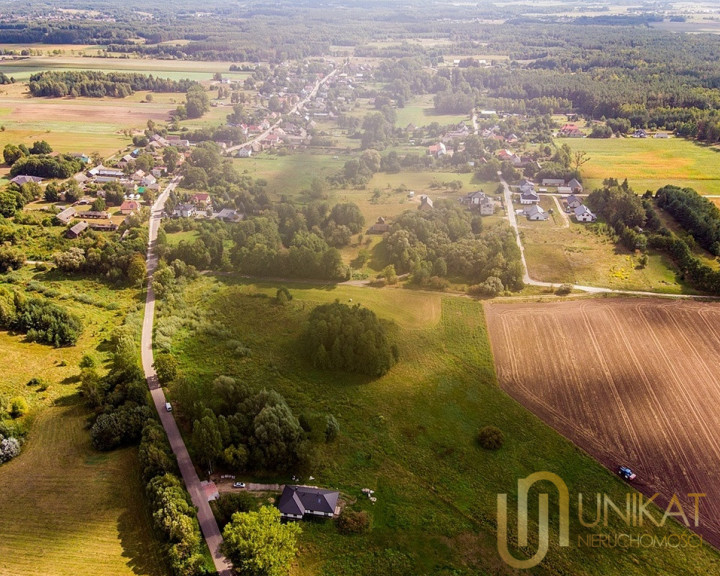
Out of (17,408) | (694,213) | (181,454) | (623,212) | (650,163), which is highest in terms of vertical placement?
(650,163)

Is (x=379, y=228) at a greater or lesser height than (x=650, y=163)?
lesser

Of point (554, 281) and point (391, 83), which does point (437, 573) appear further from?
point (391, 83)

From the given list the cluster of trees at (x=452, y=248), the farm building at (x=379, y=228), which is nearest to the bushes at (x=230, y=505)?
the cluster of trees at (x=452, y=248)

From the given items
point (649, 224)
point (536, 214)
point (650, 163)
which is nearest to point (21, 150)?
point (536, 214)

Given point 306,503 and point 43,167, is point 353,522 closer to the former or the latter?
point 306,503

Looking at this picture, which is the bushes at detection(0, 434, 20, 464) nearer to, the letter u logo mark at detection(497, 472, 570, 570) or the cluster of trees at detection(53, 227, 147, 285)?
the cluster of trees at detection(53, 227, 147, 285)

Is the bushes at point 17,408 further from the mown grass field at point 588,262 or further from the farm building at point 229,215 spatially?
the mown grass field at point 588,262

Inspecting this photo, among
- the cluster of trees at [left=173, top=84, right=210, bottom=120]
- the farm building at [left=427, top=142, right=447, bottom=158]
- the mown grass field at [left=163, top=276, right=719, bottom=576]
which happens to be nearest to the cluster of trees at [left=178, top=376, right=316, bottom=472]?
the mown grass field at [left=163, top=276, right=719, bottom=576]
